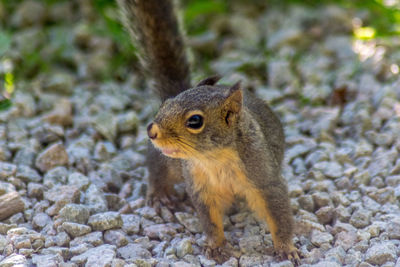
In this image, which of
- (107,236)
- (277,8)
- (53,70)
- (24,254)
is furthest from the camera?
(277,8)

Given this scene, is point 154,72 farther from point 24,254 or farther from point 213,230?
point 24,254

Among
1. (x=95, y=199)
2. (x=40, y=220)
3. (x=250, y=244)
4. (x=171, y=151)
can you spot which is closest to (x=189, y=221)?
(x=250, y=244)

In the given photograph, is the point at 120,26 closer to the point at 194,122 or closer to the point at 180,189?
the point at 180,189

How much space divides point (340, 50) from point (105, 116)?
1716 millimetres

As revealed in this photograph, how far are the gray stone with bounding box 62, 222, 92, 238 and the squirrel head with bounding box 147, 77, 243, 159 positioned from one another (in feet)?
1.55

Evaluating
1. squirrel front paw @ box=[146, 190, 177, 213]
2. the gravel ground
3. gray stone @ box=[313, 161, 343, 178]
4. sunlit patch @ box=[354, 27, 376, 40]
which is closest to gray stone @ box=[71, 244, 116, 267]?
the gravel ground

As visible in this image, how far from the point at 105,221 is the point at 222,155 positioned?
0.56 meters

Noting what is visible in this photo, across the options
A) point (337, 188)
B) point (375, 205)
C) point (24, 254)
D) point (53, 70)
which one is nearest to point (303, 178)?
point (337, 188)

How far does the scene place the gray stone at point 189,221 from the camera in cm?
245

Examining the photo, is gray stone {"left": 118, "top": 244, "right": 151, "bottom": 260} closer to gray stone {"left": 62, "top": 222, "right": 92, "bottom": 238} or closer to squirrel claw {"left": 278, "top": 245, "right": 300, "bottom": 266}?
gray stone {"left": 62, "top": 222, "right": 92, "bottom": 238}

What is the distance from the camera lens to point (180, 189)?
2.80 metres

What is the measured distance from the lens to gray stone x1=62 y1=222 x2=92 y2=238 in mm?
2219

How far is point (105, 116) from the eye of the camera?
3.24 meters

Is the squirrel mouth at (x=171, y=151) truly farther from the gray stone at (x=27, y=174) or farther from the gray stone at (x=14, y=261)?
the gray stone at (x=27, y=174)
